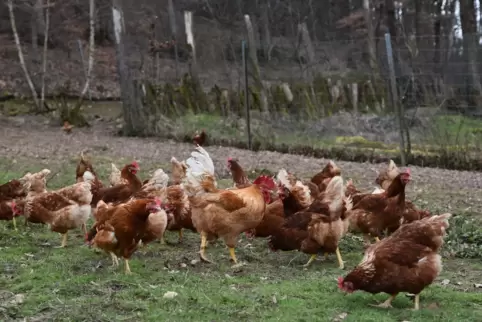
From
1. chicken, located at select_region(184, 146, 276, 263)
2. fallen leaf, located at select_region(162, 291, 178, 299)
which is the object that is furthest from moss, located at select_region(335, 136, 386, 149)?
fallen leaf, located at select_region(162, 291, 178, 299)

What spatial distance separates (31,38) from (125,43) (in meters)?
10.4

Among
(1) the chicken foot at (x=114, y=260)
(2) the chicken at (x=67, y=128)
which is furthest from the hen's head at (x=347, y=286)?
(2) the chicken at (x=67, y=128)

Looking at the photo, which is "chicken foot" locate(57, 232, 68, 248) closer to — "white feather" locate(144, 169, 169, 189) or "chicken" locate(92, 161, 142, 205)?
"chicken" locate(92, 161, 142, 205)

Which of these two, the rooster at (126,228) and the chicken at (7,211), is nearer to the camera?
the rooster at (126,228)

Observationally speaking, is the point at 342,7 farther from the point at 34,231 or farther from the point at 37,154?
the point at 34,231

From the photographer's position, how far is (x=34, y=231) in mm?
8391

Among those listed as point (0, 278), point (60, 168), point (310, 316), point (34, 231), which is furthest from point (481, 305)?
point (60, 168)

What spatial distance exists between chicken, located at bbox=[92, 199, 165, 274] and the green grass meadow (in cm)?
21

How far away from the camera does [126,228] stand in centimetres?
634

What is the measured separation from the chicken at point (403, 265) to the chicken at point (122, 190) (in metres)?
3.46

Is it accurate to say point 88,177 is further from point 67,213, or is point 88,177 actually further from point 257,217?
point 257,217

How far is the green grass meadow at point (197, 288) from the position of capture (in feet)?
16.6

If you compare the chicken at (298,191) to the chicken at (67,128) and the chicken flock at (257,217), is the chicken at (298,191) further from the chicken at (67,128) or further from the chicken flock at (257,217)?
the chicken at (67,128)

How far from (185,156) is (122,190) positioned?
21.0 ft
